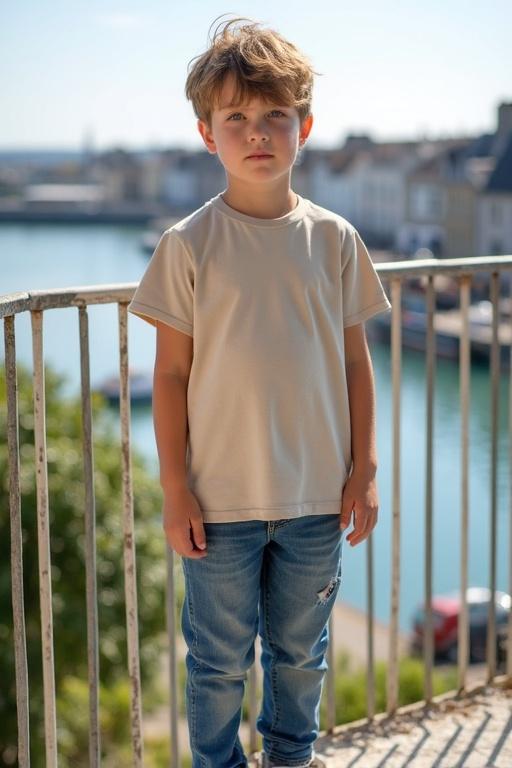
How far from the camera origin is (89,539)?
1.69m

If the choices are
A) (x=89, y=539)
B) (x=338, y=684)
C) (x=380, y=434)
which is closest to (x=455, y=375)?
(x=380, y=434)

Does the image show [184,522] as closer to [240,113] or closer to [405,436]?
→ [240,113]

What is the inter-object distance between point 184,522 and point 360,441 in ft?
0.96

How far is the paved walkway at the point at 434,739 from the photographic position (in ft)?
6.54

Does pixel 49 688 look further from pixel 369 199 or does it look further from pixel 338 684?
pixel 369 199

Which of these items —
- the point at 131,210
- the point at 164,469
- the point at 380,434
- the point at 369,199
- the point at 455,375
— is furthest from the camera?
the point at 131,210

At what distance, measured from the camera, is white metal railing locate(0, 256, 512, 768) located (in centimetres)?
154

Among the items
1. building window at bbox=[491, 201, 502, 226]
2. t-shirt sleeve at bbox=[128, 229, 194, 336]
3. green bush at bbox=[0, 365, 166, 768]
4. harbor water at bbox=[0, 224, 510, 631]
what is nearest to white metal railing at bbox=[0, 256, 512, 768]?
t-shirt sleeve at bbox=[128, 229, 194, 336]

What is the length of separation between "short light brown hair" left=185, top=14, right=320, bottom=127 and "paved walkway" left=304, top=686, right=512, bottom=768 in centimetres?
124

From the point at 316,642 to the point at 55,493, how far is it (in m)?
10.4

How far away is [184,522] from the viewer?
142 centimetres

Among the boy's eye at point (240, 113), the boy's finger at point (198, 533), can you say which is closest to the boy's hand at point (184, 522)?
the boy's finger at point (198, 533)

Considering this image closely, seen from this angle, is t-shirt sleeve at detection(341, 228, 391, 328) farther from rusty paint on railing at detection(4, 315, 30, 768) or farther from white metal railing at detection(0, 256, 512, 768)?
rusty paint on railing at detection(4, 315, 30, 768)

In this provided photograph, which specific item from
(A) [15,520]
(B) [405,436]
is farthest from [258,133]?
(B) [405,436]
